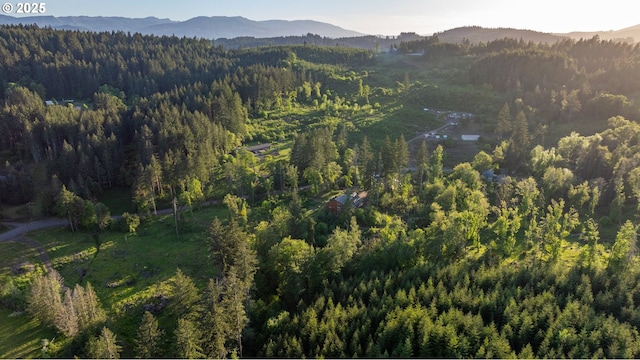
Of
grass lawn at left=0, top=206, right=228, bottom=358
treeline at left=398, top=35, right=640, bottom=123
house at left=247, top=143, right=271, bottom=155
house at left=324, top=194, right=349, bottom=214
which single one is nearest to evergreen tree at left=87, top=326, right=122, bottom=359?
grass lawn at left=0, top=206, right=228, bottom=358

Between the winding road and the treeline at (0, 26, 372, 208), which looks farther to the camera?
the treeline at (0, 26, 372, 208)

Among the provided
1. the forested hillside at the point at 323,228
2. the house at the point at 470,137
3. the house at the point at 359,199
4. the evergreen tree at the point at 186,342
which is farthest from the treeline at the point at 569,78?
the evergreen tree at the point at 186,342

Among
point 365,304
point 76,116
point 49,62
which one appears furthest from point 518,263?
point 49,62

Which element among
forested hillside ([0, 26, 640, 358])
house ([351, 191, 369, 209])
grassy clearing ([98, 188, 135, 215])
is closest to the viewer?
forested hillside ([0, 26, 640, 358])

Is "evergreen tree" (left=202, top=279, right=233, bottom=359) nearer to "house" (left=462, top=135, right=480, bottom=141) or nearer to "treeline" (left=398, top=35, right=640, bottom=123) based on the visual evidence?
"house" (left=462, top=135, right=480, bottom=141)

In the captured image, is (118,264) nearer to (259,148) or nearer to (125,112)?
(259,148)

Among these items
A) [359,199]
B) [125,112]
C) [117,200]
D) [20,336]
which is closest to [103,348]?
[20,336]

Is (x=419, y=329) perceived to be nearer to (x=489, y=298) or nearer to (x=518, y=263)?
(x=489, y=298)

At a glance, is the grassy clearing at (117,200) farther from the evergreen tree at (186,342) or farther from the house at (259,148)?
the evergreen tree at (186,342)
